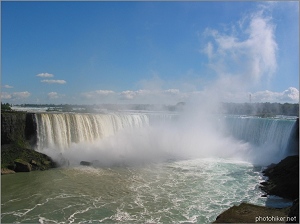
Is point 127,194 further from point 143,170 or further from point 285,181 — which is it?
point 285,181

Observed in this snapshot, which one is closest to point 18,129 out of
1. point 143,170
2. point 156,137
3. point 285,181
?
point 143,170

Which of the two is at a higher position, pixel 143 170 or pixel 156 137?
pixel 156 137

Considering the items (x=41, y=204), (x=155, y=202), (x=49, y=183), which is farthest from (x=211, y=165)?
(x=41, y=204)

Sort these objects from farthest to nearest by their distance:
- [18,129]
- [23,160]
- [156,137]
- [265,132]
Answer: [156,137] < [265,132] < [18,129] < [23,160]

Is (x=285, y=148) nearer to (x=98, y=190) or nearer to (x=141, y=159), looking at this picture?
(x=141, y=159)

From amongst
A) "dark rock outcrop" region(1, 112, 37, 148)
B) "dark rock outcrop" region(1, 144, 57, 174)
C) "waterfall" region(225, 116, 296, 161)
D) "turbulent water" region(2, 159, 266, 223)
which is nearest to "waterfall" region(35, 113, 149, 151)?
"dark rock outcrop" region(1, 112, 37, 148)

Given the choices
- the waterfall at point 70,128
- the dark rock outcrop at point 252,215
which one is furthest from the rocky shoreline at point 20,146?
the dark rock outcrop at point 252,215

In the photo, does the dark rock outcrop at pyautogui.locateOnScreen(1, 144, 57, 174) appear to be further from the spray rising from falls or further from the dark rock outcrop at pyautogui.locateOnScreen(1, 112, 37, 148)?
the spray rising from falls
